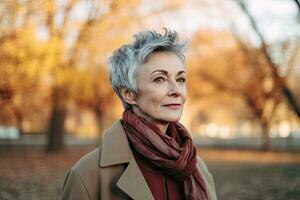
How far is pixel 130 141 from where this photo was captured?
2090 mm

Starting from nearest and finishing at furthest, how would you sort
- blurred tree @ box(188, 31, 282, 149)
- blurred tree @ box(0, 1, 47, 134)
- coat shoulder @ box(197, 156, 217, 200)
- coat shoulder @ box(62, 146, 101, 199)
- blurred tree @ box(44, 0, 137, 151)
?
coat shoulder @ box(62, 146, 101, 199), coat shoulder @ box(197, 156, 217, 200), blurred tree @ box(0, 1, 47, 134), blurred tree @ box(44, 0, 137, 151), blurred tree @ box(188, 31, 282, 149)

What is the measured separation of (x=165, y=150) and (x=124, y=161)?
20 centimetres

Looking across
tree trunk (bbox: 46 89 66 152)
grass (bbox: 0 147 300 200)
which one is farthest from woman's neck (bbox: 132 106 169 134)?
tree trunk (bbox: 46 89 66 152)

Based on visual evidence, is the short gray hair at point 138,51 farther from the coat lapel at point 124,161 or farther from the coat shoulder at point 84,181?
the coat shoulder at point 84,181

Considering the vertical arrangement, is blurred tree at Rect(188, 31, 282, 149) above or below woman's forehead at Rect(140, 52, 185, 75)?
above

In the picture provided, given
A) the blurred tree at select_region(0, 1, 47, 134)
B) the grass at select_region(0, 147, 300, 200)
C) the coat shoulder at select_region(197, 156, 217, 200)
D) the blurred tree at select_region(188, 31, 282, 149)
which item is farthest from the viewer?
the blurred tree at select_region(188, 31, 282, 149)

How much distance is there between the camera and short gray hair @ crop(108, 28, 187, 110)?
2012 mm

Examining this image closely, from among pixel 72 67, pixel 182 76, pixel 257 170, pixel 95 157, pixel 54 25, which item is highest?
pixel 54 25

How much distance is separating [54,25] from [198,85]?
51.1 feet

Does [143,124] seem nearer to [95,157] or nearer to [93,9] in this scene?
[95,157]

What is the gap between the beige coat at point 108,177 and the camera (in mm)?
1947

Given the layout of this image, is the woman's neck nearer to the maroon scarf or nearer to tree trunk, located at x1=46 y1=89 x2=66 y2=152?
the maroon scarf

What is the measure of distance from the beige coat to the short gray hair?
301 mm

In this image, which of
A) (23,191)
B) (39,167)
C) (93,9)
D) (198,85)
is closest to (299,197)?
(23,191)
